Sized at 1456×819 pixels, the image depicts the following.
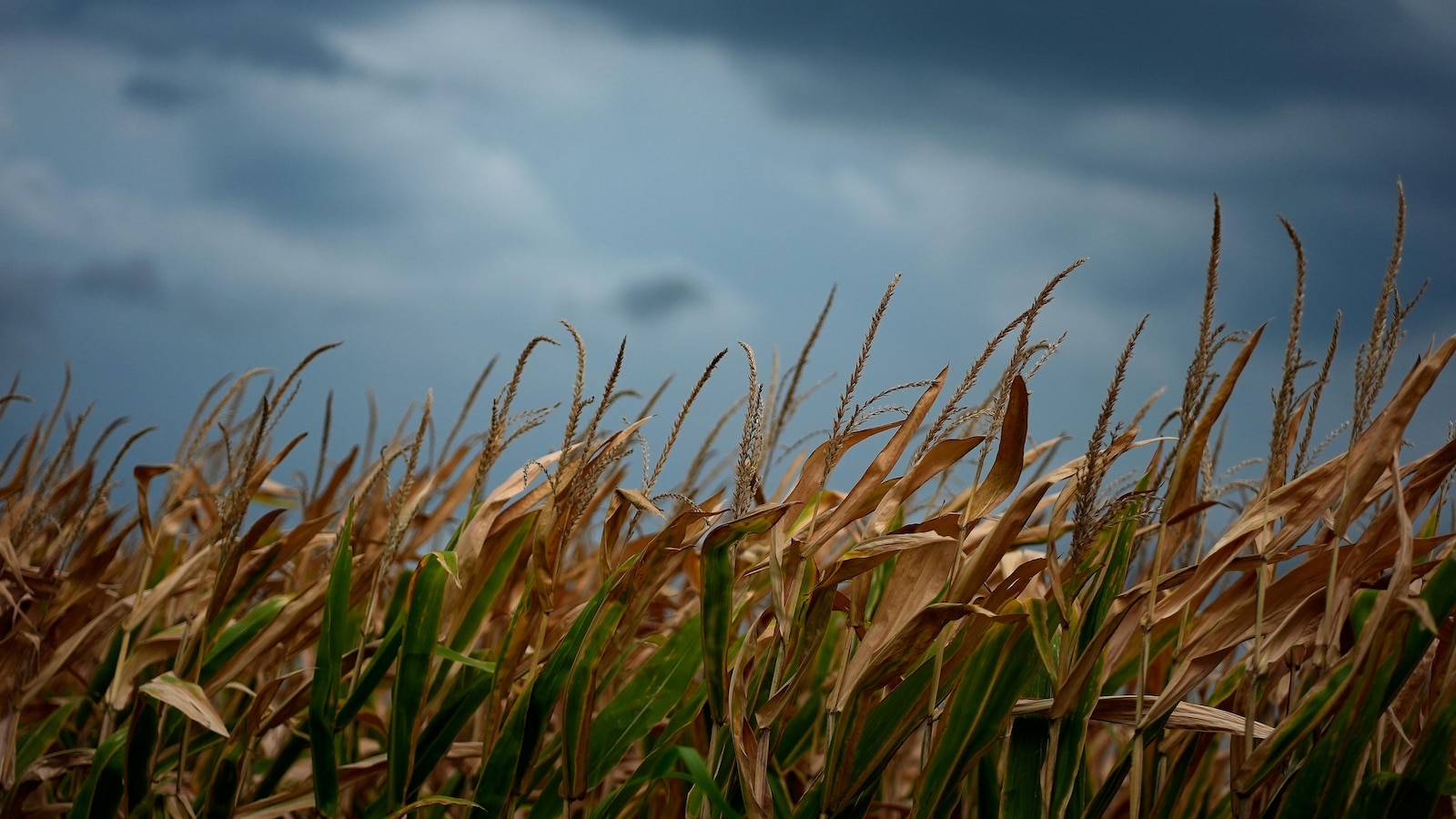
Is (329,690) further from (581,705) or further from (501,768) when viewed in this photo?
(581,705)

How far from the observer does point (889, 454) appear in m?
1.01

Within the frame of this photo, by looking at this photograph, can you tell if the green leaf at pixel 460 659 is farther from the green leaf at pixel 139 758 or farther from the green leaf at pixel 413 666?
the green leaf at pixel 139 758

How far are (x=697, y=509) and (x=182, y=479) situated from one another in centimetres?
134

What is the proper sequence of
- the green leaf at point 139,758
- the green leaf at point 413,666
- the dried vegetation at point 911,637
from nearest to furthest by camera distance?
the dried vegetation at point 911,637
the green leaf at point 413,666
the green leaf at point 139,758

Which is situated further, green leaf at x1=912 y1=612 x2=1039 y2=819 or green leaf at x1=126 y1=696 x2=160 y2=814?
green leaf at x1=126 y1=696 x2=160 y2=814

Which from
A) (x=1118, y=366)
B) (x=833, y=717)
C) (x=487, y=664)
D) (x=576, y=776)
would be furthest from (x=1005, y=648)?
(x=487, y=664)

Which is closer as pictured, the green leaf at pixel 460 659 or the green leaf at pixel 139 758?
the green leaf at pixel 460 659

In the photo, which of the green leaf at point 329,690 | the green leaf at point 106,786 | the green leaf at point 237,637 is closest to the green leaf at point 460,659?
the green leaf at point 329,690

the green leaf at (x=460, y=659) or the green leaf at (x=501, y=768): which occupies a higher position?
the green leaf at (x=460, y=659)

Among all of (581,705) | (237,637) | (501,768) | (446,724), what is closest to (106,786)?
(237,637)

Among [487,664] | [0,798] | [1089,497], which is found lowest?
[0,798]

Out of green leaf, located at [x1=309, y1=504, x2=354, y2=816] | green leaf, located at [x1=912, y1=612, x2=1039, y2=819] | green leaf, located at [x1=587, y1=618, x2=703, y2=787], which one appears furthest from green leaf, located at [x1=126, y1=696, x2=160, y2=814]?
green leaf, located at [x1=912, y1=612, x2=1039, y2=819]

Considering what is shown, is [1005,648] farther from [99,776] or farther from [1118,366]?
[99,776]

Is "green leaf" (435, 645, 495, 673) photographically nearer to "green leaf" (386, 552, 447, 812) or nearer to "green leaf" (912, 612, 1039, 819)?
"green leaf" (386, 552, 447, 812)
